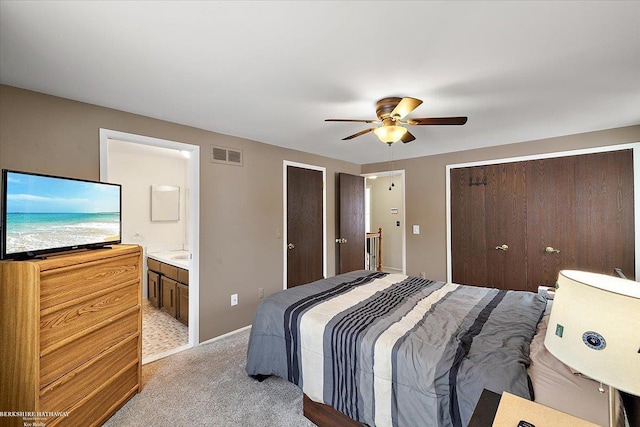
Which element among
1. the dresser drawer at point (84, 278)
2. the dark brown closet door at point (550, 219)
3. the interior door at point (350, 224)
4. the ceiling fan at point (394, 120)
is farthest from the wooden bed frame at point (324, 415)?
the dark brown closet door at point (550, 219)

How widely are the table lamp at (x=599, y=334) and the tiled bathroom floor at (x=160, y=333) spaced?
3180mm

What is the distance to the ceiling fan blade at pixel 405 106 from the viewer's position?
189 centimetres

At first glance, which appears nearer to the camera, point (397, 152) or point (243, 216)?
point (243, 216)

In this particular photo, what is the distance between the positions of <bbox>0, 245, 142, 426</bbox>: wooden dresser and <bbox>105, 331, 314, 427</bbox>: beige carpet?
200 mm

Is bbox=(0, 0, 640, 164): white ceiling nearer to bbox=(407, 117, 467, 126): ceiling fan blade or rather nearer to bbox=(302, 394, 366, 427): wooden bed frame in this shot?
bbox=(407, 117, 467, 126): ceiling fan blade

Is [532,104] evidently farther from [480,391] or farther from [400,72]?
[480,391]

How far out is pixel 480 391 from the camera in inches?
48.0

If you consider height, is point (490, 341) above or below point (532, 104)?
below

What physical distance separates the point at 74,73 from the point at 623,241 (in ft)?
17.0

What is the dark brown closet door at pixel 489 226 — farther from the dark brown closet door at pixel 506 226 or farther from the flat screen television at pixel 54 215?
the flat screen television at pixel 54 215

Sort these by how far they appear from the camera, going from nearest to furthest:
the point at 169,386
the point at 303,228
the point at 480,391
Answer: the point at 480,391
the point at 169,386
the point at 303,228

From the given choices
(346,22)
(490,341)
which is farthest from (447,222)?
(346,22)

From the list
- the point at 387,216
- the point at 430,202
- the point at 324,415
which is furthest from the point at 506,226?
the point at 324,415

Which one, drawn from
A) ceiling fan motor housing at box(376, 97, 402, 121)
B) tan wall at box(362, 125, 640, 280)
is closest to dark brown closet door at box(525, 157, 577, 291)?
tan wall at box(362, 125, 640, 280)
